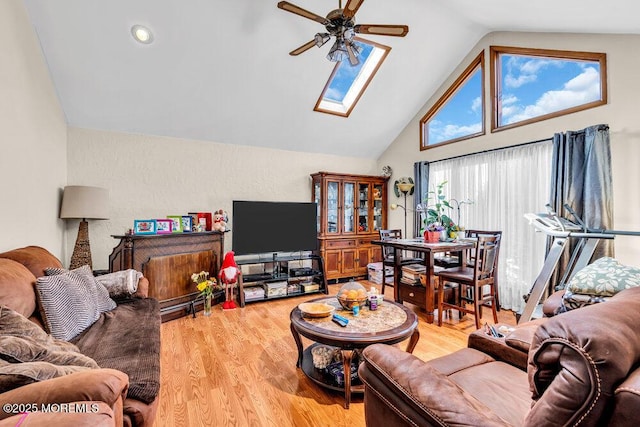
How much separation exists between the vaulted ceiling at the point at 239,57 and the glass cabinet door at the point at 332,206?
95cm

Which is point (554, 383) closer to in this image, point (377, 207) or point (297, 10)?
point (297, 10)

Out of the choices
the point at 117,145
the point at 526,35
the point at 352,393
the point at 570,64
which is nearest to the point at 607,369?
the point at 352,393

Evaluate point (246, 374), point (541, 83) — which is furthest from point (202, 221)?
point (541, 83)

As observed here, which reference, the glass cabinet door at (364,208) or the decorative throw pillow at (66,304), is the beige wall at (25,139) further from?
the glass cabinet door at (364,208)

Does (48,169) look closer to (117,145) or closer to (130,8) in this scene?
(117,145)

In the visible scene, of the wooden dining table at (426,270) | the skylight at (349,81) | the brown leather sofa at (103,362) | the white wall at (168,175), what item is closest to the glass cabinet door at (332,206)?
the white wall at (168,175)

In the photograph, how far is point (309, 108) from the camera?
4.49 meters

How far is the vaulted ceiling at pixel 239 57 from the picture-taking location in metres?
2.86

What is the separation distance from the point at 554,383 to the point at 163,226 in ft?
12.0

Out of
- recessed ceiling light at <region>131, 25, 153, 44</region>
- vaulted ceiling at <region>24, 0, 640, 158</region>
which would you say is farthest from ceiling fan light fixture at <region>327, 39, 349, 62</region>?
recessed ceiling light at <region>131, 25, 153, 44</region>

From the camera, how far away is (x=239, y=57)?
11.6ft

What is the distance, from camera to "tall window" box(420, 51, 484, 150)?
423 centimetres

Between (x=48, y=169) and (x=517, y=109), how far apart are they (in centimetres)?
524

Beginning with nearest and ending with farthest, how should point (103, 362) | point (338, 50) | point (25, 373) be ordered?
1. point (25, 373)
2. point (103, 362)
3. point (338, 50)
